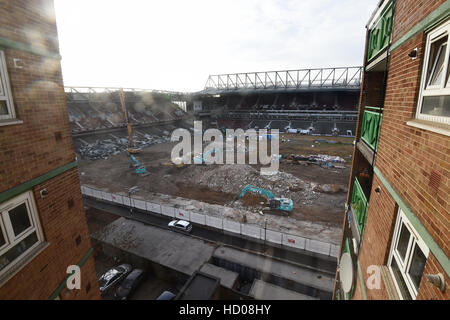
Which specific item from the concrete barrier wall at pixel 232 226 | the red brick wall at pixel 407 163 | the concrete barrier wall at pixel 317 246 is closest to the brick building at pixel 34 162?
the red brick wall at pixel 407 163

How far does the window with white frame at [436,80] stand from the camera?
7.25ft

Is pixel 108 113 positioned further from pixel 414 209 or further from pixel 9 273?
pixel 414 209

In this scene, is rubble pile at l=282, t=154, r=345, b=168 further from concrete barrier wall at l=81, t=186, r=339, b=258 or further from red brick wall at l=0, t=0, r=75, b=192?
red brick wall at l=0, t=0, r=75, b=192

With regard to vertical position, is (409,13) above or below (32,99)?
above

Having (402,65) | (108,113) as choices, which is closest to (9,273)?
(402,65)

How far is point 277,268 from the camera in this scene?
38.5ft

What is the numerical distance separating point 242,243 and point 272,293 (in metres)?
4.49

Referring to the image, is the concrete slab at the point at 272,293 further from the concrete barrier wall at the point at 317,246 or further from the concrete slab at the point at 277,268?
the concrete barrier wall at the point at 317,246

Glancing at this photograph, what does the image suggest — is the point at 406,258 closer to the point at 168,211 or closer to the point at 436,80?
the point at 436,80

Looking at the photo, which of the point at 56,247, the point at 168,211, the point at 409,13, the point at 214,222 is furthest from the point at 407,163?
the point at 168,211

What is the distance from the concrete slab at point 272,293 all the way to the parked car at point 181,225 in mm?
6666

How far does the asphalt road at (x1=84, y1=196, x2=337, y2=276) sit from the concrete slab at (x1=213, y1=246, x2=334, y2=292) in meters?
0.48

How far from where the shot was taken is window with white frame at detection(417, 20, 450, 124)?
2.21 m

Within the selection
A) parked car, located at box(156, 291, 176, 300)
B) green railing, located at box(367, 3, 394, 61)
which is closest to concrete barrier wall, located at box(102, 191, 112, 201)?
parked car, located at box(156, 291, 176, 300)
